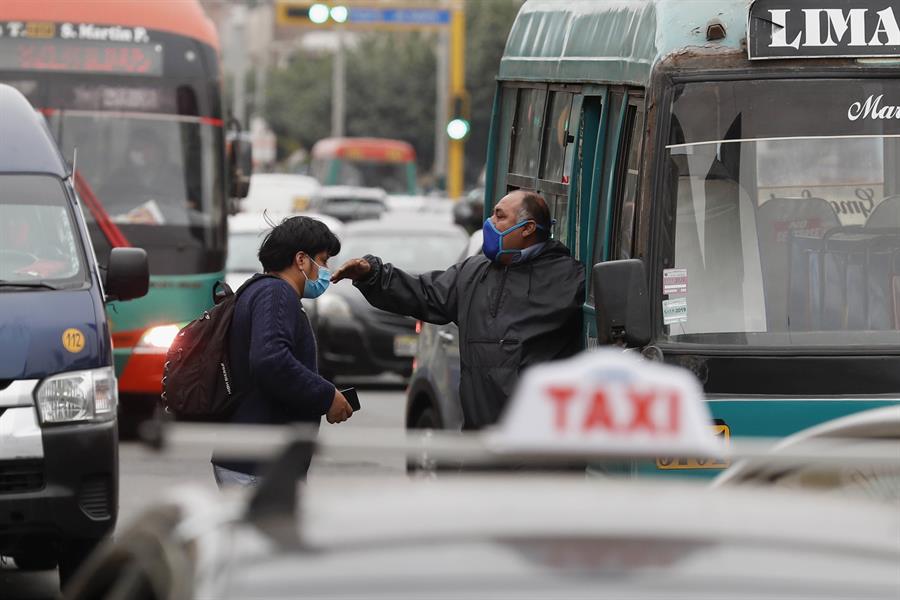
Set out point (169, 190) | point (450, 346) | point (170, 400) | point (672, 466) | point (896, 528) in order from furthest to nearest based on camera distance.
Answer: point (169, 190) → point (450, 346) → point (672, 466) → point (170, 400) → point (896, 528)

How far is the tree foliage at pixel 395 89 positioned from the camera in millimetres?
74750

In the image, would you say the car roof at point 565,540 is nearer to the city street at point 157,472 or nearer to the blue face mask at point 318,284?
the blue face mask at point 318,284

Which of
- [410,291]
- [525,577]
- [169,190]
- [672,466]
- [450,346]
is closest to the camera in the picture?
[525,577]

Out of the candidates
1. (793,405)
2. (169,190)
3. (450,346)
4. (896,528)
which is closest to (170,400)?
(793,405)

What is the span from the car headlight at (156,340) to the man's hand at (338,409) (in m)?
7.53

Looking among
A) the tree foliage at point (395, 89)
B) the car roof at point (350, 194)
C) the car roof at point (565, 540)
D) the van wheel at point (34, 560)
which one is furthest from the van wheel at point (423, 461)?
the tree foliage at point (395, 89)

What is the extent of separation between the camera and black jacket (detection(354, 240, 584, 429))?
704 cm

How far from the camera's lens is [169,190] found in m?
14.4

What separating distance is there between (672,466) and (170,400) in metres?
1.72

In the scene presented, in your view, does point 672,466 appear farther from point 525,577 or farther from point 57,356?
point 525,577

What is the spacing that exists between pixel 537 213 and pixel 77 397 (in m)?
1.93

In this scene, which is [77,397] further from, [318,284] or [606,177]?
[606,177]

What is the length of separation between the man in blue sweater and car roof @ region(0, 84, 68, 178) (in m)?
2.35

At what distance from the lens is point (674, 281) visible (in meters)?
6.91
